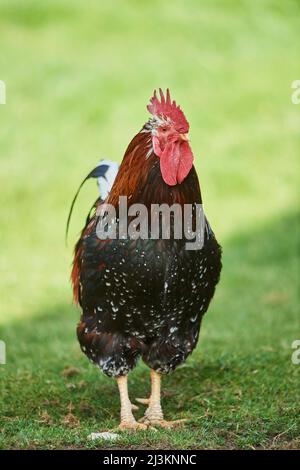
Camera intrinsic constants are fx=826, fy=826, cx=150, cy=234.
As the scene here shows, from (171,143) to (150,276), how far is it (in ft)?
2.67

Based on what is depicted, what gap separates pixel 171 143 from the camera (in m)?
4.96

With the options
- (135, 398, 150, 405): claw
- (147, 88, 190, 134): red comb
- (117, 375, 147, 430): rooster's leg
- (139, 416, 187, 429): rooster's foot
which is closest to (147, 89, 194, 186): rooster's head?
(147, 88, 190, 134): red comb

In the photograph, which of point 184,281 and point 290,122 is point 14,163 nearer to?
point 290,122

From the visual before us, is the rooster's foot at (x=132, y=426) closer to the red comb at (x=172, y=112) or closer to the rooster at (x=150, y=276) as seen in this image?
the rooster at (x=150, y=276)

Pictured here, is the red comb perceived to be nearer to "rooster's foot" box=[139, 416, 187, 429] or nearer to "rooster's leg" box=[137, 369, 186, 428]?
"rooster's leg" box=[137, 369, 186, 428]

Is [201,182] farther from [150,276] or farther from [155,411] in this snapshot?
[150,276]

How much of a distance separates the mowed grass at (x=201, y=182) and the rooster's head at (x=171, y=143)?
1574 mm

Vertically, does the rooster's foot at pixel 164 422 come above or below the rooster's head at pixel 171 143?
below

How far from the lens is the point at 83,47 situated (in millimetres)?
19141

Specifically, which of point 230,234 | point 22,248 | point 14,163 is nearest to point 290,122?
point 230,234

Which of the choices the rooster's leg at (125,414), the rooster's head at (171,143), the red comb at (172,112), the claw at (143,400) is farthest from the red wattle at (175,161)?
the claw at (143,400)

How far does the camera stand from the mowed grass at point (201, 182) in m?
5.71

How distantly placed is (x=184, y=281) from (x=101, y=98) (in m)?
12.6

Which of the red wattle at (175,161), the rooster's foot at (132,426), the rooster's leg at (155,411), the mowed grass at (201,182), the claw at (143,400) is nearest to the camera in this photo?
the red wattle at (175,161)
